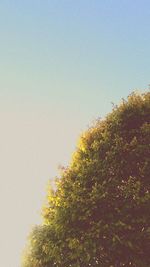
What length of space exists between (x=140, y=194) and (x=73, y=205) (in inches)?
161

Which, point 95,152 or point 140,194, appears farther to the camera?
point 95,152

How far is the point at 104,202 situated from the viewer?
24.4 metres

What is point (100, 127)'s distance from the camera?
2838cm

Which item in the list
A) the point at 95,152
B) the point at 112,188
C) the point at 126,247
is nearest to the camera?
the point at 126,247

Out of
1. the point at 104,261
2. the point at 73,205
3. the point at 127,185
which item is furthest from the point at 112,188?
the point at 104,261

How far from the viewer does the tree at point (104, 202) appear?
76.9 ft

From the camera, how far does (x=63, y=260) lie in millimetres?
24688

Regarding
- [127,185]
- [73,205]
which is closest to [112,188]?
[127,185]

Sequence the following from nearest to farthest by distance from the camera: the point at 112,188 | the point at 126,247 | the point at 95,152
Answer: the point at 126,247
the point at 112,188
the point at 95,152

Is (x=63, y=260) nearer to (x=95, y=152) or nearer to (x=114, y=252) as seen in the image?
(x=114, y=252)

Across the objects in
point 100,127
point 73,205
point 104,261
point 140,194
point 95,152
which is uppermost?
point 100,127

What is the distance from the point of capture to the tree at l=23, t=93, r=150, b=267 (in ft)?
76.9

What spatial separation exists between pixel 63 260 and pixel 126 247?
3.94 metres

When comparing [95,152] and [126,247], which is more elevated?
[95,152]
